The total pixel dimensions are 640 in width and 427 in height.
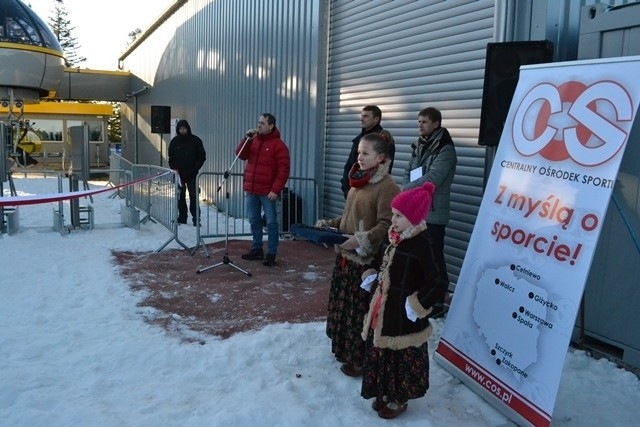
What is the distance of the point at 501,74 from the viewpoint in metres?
4.79

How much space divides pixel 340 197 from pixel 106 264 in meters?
3.70

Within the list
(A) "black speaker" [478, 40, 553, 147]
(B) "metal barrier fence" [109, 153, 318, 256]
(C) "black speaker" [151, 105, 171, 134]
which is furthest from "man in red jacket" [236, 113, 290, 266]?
(C) "black speaker" [151, 105, 171, 134]

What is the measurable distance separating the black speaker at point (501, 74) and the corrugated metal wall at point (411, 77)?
111 centimetres

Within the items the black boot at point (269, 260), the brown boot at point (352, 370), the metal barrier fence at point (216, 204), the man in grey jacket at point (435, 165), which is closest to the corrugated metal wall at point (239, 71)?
the metal barrier fence at point (216, 204)

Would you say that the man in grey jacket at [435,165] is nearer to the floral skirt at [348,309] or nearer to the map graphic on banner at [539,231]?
the map graphic on banner at [539,231]

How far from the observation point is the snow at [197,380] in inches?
137

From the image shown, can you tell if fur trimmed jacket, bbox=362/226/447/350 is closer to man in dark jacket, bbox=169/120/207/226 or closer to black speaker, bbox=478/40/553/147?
black speaker, bbox=478/40/553/147

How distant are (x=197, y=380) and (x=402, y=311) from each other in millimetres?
1616

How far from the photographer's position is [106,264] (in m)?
7.62

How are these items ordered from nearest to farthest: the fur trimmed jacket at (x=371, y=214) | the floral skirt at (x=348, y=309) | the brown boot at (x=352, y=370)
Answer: the fur trimmed jacket at (x=371, y=214) → the floral skirt at (x=348, y=309) → the brown boot at (x=352, y=370)

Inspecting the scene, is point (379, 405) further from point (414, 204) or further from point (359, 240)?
point (414, 204)

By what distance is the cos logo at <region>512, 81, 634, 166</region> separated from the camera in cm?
312

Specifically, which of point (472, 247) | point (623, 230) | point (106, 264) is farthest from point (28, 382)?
point (623, 230)

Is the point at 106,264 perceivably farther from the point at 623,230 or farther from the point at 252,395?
the point at 623,230
